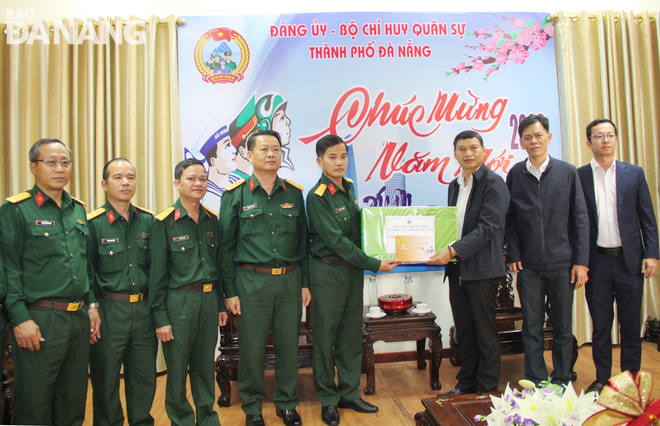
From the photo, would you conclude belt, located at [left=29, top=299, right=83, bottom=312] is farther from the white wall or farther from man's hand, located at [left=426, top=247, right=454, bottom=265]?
the white wall

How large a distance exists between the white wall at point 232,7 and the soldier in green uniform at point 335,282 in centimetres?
172

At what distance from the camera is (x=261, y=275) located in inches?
89.4

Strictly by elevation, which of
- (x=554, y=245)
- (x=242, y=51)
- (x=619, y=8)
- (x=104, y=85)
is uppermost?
(x=619, y=8)

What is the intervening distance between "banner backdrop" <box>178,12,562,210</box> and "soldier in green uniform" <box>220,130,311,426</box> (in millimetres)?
1067

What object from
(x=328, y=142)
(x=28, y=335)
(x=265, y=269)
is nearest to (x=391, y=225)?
(x=328, y=142)

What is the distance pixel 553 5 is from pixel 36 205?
13.8ft

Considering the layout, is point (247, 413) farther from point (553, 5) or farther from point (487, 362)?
point (553, 5)

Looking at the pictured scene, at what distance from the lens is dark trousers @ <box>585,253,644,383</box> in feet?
8.17

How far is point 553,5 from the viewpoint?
3584 millimetres

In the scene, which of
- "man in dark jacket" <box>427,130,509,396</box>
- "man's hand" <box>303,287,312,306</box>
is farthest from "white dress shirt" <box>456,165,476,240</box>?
"man's hand" <box>303,287,312,306</box>

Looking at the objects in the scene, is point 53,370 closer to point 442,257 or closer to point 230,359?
point 230,359

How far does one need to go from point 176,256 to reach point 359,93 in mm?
2092

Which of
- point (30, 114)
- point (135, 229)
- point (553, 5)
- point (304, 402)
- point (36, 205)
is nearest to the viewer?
point (36, 205)

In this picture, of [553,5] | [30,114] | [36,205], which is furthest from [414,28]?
[30,114]
